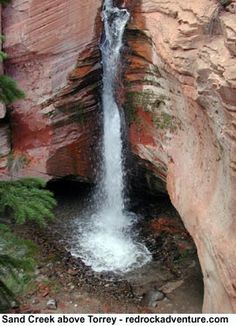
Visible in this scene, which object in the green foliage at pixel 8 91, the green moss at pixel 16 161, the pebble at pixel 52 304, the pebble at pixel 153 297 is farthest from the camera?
the green moss at pixel 16 161

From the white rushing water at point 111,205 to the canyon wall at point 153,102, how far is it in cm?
27

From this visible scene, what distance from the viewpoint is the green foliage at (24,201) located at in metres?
5.23

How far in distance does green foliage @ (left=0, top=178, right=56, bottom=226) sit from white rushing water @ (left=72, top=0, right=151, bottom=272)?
211 inches

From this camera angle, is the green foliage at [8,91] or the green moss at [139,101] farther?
the green moss at [139,101]

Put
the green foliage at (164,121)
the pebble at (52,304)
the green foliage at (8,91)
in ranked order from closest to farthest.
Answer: the green foliage at (8,91)
the pebble at (52,304)
the green foliage at (164,121)

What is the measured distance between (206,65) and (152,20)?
298 centimetres

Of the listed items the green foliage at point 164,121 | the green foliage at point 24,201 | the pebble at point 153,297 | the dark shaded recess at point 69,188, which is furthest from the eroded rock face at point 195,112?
the dark shaded recess at point 69,188

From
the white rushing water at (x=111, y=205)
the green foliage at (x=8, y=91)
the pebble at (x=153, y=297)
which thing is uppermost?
the green foliage at (x=8, y=91)

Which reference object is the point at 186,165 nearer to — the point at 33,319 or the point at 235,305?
the point at 235,305

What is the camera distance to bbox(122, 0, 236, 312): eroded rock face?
7074mm

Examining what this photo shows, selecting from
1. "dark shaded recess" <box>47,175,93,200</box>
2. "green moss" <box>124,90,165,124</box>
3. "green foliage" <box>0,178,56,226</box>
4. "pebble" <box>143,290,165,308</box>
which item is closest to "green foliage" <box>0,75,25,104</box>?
"green foliage" <box>0,178,56,226</box>

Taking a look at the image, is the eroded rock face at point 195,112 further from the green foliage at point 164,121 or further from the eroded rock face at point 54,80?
the eroded rock face at point 54,80

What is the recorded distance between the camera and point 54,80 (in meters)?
11.4
